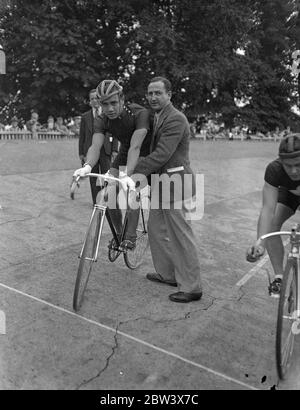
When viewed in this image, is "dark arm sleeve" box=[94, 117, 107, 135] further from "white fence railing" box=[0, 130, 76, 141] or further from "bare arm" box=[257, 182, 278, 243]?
"white fence railing" box=[0, 130, 76, 141]

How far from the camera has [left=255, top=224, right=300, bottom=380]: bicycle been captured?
2.88 m

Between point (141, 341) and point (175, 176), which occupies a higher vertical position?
point (175, 176)

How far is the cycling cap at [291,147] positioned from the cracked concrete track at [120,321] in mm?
1432

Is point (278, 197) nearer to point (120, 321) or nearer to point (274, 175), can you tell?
point (274, 175)

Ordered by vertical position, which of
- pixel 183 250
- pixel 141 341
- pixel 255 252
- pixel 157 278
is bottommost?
pixel 141 341

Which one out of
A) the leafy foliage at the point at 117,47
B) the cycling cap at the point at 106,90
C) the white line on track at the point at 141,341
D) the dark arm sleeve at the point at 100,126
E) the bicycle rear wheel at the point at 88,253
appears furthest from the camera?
the leafy foliage at the point at 117,47

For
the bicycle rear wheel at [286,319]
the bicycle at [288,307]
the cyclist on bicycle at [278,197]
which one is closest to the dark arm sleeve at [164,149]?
the cyclist on bicycle at [278,197]

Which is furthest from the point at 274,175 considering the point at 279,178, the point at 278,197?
the point at 278,197

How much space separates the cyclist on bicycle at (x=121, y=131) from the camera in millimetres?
3906

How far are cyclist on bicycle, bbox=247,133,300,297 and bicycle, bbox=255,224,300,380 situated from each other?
0.17 m

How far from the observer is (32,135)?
17.6m

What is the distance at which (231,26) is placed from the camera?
25594 millimetres

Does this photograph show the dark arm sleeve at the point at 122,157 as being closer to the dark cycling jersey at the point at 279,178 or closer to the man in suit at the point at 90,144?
the dark cycling jersey at the point at 279,178

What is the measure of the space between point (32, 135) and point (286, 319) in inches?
623
